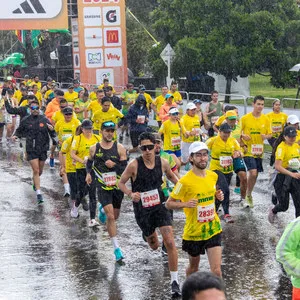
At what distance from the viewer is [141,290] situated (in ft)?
30.2

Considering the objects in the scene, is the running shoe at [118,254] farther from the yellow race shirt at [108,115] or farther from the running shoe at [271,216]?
the yellow race shirt at [108,115]

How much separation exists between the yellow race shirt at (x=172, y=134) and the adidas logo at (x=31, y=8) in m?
13.7

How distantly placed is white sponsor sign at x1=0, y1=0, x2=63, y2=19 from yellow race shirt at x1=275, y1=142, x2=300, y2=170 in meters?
18.5

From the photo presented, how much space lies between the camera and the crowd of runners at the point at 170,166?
8.40 m

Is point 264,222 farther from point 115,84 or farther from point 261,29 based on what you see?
point 115,84

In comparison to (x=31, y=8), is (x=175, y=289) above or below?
below

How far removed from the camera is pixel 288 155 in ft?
37.0

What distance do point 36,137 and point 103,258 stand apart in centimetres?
487

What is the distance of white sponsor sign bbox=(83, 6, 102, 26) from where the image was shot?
30922mm

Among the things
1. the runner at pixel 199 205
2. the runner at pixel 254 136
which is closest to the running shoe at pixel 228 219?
the runner at pixel 254 136

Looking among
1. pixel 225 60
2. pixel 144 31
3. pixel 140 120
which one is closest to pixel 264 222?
pixel 140 120

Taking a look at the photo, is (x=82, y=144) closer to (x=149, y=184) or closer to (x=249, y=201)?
(x=249, y=201)

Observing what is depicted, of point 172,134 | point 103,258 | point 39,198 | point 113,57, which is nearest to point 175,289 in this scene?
point 103,258

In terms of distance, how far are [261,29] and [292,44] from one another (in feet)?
5.38
